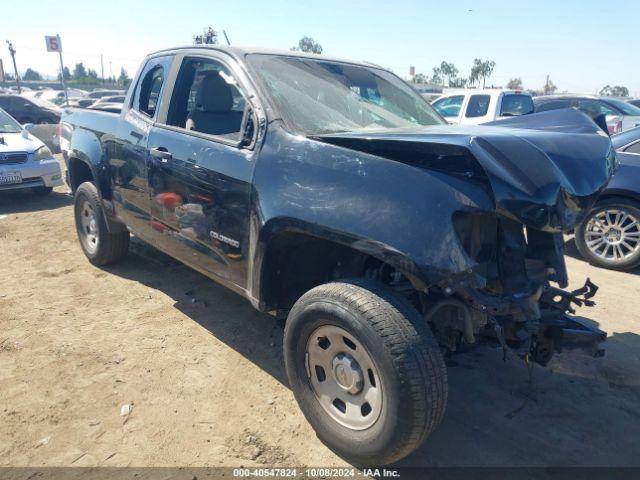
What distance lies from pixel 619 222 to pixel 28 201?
849cm

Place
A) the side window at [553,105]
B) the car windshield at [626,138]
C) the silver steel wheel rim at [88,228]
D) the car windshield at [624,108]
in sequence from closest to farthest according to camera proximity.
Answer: the silver steel wheel rim at [88,228]
the car windshield at [626,138]
the car windshield at [624,108]
the side window at [553,105]

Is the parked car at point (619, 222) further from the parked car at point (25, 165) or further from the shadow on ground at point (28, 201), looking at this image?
the parked car at point (25, 165)

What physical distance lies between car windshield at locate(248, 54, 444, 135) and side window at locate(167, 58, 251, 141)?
1.04 ft

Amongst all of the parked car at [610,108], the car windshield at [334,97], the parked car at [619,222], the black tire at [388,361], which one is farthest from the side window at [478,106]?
the black tire at [388,361]

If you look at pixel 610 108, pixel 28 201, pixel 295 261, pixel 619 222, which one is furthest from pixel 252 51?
pixel 610 108

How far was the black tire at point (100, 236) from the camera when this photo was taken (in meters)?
4.80

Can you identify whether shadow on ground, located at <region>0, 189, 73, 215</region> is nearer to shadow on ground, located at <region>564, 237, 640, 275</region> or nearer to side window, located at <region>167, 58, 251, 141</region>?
side window, located at <region>167, 58, 251, 141</region>

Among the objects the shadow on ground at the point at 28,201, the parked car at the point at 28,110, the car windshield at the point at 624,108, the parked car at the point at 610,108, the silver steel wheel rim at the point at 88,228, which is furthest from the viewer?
the parked car at the point at 28,110

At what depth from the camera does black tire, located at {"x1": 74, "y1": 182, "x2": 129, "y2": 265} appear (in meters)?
4.80

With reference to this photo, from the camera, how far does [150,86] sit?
423 centimetres

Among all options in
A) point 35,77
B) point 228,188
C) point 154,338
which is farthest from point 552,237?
point 35,77

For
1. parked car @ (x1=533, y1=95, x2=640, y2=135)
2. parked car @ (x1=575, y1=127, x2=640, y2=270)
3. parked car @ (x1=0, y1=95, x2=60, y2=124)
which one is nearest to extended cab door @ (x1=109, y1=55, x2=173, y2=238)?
parked car @ (x1=575, y1=127, x2=640, y2=270)

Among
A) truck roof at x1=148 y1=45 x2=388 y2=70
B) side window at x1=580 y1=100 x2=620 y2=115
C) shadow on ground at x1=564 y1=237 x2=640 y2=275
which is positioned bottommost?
shadow on ground at x1=564 y1=237 x2=640 y2=275

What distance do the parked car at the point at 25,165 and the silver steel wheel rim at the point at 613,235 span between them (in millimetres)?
7871
